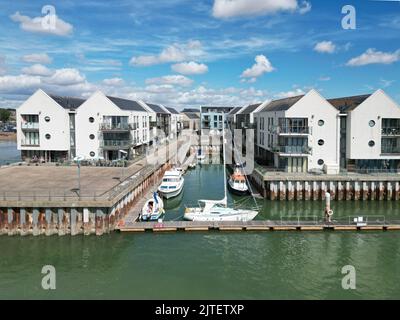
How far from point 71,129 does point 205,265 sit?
3346 centimetres

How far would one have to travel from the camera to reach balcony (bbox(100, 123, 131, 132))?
5188 cm

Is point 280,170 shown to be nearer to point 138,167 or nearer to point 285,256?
point 138,167

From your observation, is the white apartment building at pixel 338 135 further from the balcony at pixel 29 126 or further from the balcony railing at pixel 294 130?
the balcony at pixel 29 126

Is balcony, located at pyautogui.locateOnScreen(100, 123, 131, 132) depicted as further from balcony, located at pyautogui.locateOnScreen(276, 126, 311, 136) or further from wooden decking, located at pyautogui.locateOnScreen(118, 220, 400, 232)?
wooden decking, located at pyautogui.locateOnScreen(118, 220, 400, 232)

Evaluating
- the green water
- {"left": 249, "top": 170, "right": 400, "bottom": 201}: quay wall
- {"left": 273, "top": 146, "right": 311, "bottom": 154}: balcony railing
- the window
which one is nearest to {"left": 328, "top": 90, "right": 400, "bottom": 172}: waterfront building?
the window

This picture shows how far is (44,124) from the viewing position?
2030 inches

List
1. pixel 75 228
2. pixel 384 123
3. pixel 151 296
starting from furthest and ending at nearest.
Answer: pixel 384 123 → pixel 75 228 → pixel 151 296

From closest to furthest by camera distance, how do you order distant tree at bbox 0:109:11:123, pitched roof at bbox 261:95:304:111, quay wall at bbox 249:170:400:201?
quay wall at bbox 249:170:400:201 < pitched roof at bbox 261:95:304:111 < distant tree at bbox 0:109:11:123

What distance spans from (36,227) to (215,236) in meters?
12.7

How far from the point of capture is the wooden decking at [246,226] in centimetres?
3062

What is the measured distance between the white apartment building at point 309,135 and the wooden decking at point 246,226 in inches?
526

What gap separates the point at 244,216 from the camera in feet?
108
